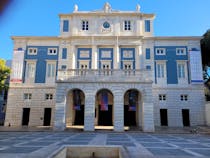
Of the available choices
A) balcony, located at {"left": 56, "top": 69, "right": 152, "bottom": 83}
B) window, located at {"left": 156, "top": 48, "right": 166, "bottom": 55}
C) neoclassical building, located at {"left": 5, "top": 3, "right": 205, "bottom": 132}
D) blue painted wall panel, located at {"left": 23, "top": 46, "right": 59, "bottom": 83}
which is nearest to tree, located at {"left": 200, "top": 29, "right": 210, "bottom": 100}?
neoclassical building, located at {"left": 5, "top": 3, "right": 205, "bottom": 132}

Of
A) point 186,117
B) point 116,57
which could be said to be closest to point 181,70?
point 186,117

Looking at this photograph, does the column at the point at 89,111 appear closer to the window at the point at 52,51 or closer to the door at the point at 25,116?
the window at the point at 52,51

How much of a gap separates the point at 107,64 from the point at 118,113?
9.05m

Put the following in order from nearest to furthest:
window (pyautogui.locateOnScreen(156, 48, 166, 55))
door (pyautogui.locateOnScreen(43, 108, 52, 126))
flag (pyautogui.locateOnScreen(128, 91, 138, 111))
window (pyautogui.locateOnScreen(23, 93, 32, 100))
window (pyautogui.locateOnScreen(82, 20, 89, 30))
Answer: flag (pyautogui.locateOnScreen(128, 91, 138, 111)), door (pyautogui.locateOnScreen(43, 108, 52, 126)), window (pyautogui.locateOnScreen(23, 93, 32, 100)), window (pyautogui.locateOnScreen(156, 48, 166, 55)), window (pyautogui.locateOnScreen(82, 20, 89, 30))

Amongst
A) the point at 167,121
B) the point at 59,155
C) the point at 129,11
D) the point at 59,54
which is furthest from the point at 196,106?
the point at 59,155

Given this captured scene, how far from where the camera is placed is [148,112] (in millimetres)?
20047

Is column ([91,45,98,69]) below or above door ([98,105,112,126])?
above

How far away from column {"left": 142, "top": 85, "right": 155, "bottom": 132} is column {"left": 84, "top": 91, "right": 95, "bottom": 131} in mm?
5361

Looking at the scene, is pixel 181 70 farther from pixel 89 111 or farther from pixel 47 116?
pixel 47 116

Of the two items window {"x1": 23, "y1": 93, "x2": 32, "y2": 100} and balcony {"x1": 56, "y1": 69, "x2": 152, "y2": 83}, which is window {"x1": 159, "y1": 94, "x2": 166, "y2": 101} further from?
window {"x1": 23, "y1": 93, "x2": 32, "y2": 100}

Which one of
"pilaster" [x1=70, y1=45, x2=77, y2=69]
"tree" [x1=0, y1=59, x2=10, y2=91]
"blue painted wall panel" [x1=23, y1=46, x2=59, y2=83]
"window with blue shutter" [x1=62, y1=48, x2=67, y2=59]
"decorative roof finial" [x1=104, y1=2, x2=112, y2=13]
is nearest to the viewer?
"pilaster" [x1=70, y1=45, x2=77, y2=69]

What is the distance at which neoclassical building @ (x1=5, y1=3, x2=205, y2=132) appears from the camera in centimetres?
2564

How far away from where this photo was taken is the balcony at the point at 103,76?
20.8 m

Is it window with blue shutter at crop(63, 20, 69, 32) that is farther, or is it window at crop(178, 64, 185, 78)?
window with blue shutter at crop(63, 20, 69, 32)
